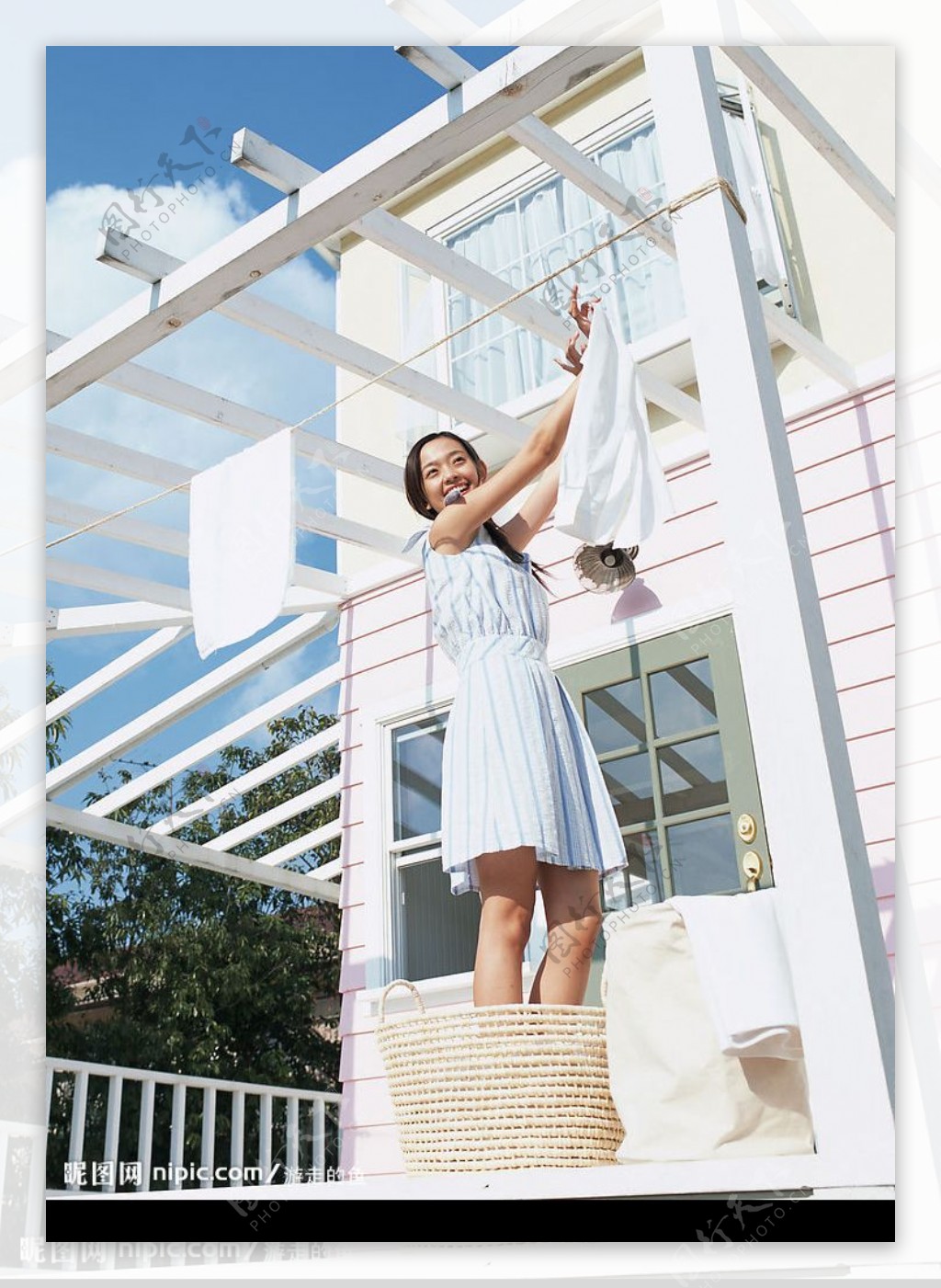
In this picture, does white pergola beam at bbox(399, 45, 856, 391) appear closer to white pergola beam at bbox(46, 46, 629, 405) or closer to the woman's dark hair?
white pergola beam at bbox(46, 46, 629, 405)

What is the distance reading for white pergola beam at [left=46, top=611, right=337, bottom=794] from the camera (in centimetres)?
462

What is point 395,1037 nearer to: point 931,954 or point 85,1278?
point 85,1278

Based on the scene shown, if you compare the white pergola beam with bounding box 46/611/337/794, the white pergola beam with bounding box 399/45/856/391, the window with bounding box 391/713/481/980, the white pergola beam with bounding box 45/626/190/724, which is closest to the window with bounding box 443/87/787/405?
the white pergola beam with bounding box 399/45/856/391

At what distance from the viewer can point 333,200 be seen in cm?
238

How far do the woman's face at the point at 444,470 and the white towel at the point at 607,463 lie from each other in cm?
44

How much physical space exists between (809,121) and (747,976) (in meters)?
2.06

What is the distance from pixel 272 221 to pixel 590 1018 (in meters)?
1.71

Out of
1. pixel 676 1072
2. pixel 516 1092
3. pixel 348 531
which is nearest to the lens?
pixel 676 1072

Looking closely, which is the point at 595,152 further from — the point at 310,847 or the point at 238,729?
the point at 310,847

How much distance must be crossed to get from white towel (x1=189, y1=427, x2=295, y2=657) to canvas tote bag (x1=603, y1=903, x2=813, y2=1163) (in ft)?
3.47

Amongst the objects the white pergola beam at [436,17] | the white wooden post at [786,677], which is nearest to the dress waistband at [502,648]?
the white wooden post at [786,677]

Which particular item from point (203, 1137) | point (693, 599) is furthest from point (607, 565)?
point (203, 1137)

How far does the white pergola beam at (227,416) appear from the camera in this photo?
3171 mm

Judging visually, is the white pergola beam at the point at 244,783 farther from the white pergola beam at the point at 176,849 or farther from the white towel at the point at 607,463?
the white towel at the point at 607,463
